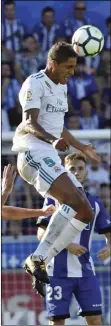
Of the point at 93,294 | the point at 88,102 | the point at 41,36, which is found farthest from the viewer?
the point at 41,36

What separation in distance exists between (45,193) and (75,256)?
4.03 feet

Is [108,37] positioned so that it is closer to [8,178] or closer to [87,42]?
[87,42]

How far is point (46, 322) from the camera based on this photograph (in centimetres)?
1162

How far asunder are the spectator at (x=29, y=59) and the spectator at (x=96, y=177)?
3035 millimetres

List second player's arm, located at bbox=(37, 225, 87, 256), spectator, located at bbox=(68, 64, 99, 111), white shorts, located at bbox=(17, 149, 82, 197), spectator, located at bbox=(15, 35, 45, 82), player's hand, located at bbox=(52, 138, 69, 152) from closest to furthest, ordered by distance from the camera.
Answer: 1. player's hand, located at bbox=(52, 138, 69, 152)
2. white shorts, located at bbox=(17, 149, 82, 197)
3. second player's arm, located at bbox=(37, 225, 87, 256)
4. spectator, located at bbox=(68, 64, 99, 111)
5. spectator, located at bbox=(15, 35, 45, 82)

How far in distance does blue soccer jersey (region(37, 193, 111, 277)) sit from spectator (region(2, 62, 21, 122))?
566cm

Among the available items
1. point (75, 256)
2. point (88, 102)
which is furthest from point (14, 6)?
point (75, 256)

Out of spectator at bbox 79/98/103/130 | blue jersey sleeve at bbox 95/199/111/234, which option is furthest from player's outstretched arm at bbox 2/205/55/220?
spectator at bbox 79/98/103/130

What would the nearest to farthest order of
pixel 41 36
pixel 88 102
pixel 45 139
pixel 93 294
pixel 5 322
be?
pixel 45 139, pixel 93 294, pixel 5 322, pixel 88 102, pixel 41 36

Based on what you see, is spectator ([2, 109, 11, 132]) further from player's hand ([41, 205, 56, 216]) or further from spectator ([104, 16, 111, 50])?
player's hand ([41, 205, 56, 216])

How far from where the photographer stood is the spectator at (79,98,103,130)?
14.1 meters

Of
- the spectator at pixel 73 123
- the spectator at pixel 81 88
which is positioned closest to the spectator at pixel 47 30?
the spectator at pixel 81 88

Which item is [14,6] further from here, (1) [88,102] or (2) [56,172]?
(2) [56,172]

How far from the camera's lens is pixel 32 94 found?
7.65 m
